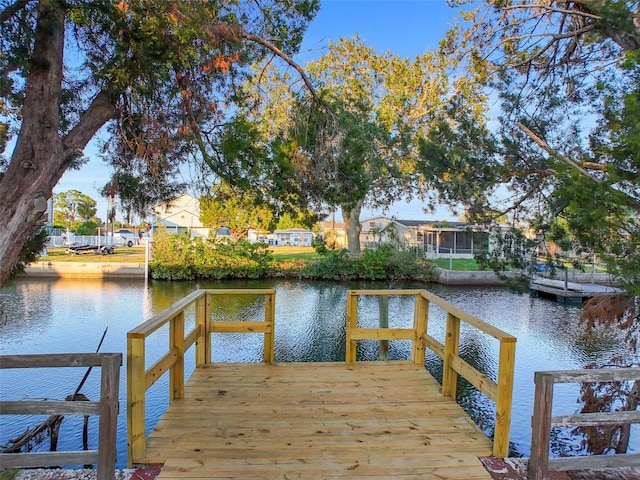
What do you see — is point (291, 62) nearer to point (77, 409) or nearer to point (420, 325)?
point (420, 325)

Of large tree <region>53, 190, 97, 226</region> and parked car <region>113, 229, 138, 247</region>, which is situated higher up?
large tree <region>53, 190, 97, 226</region>

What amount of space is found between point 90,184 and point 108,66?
1.24m

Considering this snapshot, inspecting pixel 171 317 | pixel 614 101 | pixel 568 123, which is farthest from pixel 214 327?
pixel 568 123

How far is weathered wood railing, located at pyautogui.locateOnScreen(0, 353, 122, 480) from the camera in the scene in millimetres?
2018

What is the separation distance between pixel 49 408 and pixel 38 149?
6.22 feet

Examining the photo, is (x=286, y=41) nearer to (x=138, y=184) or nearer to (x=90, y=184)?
(x=138, y=184)

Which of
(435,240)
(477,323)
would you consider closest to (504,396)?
(477,323)

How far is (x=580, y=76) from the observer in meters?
5.39

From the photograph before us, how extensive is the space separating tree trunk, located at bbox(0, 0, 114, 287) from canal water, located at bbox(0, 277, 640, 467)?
1.29m

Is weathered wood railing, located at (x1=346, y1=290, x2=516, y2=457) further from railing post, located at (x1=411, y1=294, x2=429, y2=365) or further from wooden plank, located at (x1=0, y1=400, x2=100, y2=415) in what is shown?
wooden plank, located at (x1=0, y1=400, x2=100, y2=415)

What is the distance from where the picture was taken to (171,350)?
307 cm

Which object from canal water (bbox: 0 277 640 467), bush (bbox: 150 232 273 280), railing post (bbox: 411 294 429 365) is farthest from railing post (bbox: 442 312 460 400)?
bush (bbox: 150 232 273 280)

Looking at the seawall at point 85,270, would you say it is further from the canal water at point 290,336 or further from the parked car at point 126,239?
the parked car at point 126,239

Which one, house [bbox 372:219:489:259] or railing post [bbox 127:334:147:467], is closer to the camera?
railing post [bbox 127:334:147:467]
